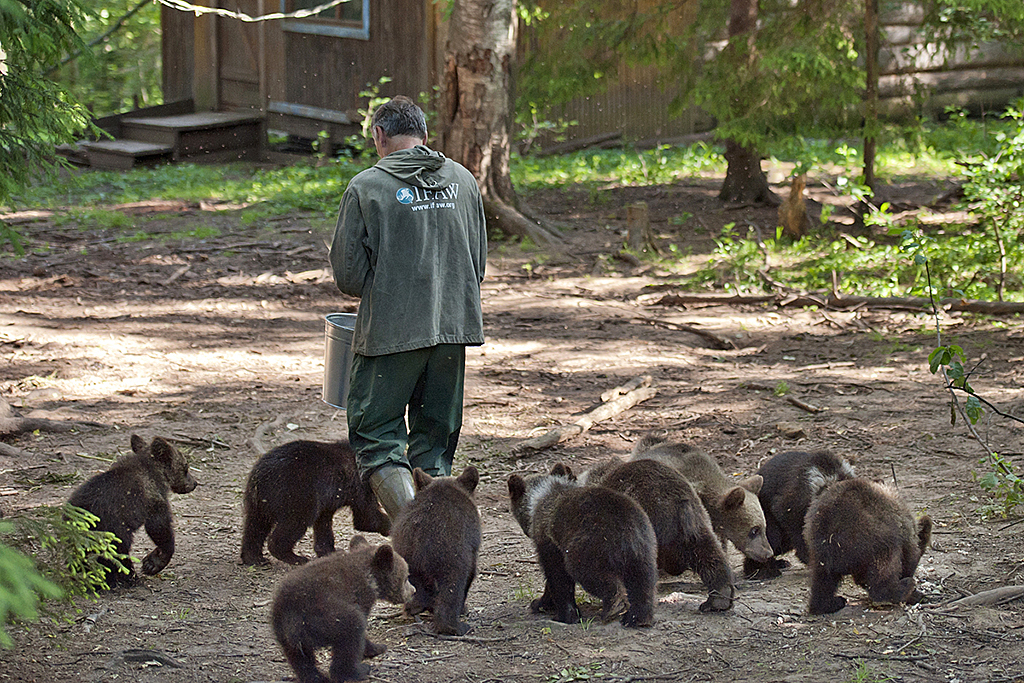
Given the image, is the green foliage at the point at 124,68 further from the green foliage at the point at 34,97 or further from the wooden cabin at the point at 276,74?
the green foliage at the point at 34,97

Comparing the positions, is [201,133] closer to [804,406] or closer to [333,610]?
[804,406]

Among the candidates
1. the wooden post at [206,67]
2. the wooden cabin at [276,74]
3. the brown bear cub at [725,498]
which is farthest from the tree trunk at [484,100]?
the wooden post at [206,67]

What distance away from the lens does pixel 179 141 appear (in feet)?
70.2

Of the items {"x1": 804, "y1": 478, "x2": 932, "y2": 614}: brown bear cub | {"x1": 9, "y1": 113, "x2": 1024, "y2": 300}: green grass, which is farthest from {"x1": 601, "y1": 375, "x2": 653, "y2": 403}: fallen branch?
{"x1": 804, "y1": 478, "x2": 932, "y2": 614}: brown bear cub

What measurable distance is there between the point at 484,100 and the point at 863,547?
9.89m

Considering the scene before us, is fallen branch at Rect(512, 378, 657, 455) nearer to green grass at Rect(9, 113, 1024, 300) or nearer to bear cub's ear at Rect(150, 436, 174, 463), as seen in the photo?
green grass at Rect(9, 113, 1024, 300)

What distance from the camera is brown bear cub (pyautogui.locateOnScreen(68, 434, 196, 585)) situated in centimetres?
512

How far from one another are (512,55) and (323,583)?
1049cm

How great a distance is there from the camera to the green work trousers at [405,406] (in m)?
5.63

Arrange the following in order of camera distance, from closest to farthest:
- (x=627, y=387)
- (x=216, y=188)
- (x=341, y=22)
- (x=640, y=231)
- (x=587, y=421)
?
1. (x=587, y=421)
2. (x=627, y=387)
3. (x=640, y=231)
4. (x=216, y=188)
5. (x=341, y=22)

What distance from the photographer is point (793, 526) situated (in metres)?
5.53

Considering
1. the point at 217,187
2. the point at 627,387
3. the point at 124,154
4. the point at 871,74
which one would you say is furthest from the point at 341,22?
the point at 627,387

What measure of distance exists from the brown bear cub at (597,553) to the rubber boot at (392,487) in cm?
74

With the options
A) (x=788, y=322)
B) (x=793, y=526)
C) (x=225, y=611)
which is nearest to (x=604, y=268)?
(x=788, y=322)
